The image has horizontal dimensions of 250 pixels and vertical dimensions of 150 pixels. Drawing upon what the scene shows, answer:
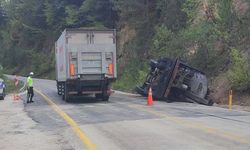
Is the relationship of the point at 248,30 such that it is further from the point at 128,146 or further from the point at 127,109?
the point at 128,146

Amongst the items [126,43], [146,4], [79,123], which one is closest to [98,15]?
[126,43]

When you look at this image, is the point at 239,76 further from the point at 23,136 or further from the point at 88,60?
the point at 23,136

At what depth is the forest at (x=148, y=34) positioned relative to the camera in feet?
96.2

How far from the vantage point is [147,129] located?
13992 mm

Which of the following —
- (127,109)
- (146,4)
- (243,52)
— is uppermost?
(146,4)

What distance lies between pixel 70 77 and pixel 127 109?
5330 millimetres

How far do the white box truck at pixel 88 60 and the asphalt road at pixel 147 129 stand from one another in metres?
5.12

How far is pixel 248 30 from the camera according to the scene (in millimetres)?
28891

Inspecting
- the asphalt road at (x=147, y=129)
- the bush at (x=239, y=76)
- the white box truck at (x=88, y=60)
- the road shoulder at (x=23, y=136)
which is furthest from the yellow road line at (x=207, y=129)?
the bush at (x=239, y=76)

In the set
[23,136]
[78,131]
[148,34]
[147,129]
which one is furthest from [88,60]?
[148,34]

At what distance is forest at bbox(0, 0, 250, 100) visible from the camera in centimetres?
2933

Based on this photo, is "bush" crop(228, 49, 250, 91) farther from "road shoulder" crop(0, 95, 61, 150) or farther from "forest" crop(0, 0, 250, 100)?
"road shoulder" crop(0, 95, 61, 150)

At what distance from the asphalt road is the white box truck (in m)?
5.12

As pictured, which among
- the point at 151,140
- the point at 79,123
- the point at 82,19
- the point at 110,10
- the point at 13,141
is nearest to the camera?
the point at 151,140
